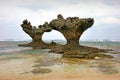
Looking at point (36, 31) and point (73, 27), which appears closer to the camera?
point (73, 27)

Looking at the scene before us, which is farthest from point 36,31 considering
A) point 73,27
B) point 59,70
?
point 59,70

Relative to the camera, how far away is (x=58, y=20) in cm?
5212

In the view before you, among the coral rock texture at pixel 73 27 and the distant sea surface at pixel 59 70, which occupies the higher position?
the coral rock texture at pixel 73 27

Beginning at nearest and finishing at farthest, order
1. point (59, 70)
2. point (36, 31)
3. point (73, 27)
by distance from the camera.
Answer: point (59, 70) < point (73, 27) < point (36, 31)

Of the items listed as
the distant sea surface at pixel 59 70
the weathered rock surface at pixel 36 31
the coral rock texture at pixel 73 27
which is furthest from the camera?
the weathered rock surface at pixel 36 31

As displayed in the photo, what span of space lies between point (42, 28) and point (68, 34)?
26.7m

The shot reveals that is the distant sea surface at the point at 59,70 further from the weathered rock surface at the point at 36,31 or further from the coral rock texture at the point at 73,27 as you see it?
the weathered rock surface at the point at 36,31

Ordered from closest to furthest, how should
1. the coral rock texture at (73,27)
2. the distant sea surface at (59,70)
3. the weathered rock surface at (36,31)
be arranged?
1. the distant sea surface at (59,70)
2. the coral rock texture at (73,27)
3. the weathered rock surface at (36,31)

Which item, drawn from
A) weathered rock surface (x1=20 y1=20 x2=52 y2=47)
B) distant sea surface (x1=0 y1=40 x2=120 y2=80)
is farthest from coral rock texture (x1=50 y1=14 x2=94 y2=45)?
weathered rock surface (x1=20 y1=20 x2=52 y2=47)

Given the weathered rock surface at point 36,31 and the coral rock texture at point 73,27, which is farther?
the weathered rock surface at point 36,31

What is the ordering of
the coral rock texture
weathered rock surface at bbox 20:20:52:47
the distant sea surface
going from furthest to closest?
weathered rock surface at bbox 20:20:52:47 → the coral rock texture → the distant sea surface

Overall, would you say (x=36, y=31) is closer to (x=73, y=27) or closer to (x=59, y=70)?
(x=73, y=27)

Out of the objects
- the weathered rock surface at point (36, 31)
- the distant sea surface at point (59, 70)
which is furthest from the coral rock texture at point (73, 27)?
the weathered rock surface at point (36, 31)

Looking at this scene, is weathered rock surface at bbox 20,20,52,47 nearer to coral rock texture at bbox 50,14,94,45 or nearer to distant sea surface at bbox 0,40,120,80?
coral rock texture at bbox 50,14,94,45
